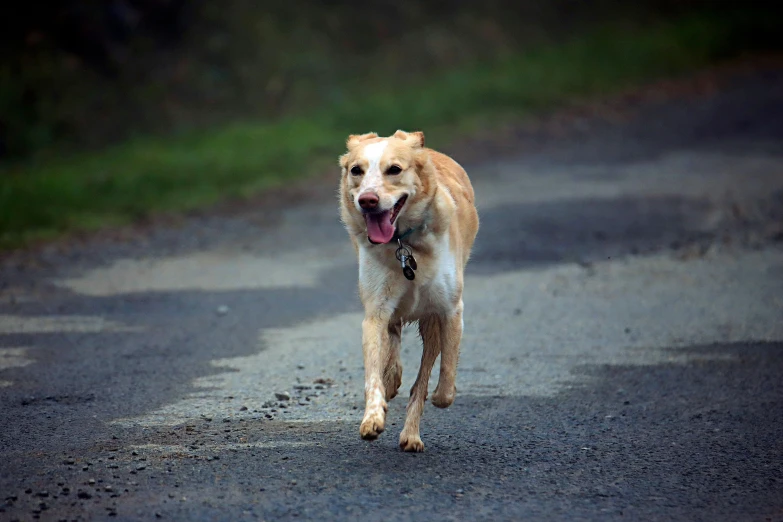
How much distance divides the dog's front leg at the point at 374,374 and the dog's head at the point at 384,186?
48 centimetres

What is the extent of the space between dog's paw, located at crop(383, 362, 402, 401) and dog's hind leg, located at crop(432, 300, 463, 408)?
0.28 m

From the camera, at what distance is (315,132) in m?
16.5

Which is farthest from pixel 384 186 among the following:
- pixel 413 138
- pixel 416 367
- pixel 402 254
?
pixel 416 367

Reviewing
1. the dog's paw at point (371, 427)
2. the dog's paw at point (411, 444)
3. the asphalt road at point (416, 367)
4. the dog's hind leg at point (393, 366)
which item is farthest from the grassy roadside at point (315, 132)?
the dog's paw at point (371, 427)

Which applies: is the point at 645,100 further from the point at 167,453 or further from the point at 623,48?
the point at 167,453

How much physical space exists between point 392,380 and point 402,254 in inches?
30.4

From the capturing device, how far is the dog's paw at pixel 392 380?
6062 millimetres

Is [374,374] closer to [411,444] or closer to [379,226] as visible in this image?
[411,444]

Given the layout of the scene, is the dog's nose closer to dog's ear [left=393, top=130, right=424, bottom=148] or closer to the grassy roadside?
dog's ear [left=393, top=130, right=424, bottom=148]

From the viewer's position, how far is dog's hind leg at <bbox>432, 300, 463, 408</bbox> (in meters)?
5.86

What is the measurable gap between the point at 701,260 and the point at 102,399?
19.7ft

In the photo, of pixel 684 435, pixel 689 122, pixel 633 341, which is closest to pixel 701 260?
pixel 633 341

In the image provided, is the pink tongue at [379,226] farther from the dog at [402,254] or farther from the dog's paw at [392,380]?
the dog's paw at [392,380]

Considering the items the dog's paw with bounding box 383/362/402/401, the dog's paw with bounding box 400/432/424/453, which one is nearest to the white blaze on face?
the dog's paw with bounding box 383/362/402/401
